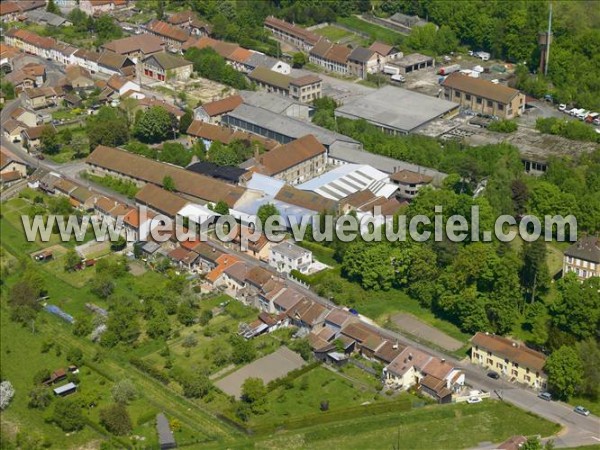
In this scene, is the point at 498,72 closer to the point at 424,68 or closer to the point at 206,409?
the point at 424,68

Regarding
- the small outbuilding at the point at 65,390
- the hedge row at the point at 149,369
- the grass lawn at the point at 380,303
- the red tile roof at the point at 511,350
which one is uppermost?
the red tile roof at the point at 511,350

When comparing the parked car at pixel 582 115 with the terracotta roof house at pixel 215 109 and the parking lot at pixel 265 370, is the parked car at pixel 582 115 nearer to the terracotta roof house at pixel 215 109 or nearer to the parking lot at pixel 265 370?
the terracotta roof house at pixel 215 109

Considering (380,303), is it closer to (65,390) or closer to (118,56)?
(65,390)

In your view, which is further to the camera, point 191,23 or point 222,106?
point 191,23

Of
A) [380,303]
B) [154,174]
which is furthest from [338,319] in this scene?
[154,174]

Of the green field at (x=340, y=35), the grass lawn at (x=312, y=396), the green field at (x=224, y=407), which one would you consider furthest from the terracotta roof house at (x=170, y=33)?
the grass lawn at (x=312, y=396)

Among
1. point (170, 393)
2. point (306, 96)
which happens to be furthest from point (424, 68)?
point (170, 393)
